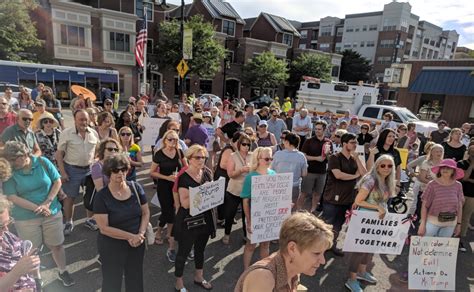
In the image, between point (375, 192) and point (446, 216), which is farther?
point (446, 216)

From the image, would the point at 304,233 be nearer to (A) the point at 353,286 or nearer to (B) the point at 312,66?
(A) the point at 353,286

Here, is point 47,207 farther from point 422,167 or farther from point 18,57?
point 18,57

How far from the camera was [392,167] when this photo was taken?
378cm

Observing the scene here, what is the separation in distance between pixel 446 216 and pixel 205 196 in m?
3.11

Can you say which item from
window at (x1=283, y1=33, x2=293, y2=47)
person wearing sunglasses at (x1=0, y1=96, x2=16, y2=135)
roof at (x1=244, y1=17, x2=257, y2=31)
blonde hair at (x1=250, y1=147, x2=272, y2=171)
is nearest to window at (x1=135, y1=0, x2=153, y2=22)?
roof at (x1=244, y1=17, x2=257, y2=31)

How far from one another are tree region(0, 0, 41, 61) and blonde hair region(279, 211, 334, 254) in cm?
2899

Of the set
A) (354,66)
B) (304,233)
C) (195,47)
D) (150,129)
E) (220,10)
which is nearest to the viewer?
(304,233)

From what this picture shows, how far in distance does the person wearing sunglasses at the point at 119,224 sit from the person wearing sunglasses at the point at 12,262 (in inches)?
24.5

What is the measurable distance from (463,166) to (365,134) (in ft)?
8.01

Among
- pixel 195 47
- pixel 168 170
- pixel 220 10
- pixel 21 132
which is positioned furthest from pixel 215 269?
pixel 220 10

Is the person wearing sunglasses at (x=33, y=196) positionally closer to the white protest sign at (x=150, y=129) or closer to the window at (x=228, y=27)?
the white protest sign at (x=150, y=129)

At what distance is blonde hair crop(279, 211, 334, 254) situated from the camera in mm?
1726

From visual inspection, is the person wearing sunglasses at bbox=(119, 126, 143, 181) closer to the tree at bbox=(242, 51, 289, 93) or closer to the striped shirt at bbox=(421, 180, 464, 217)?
the striped shirt at bbox=(421, 180, 464, 217)

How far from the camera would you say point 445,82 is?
22.1 metres
